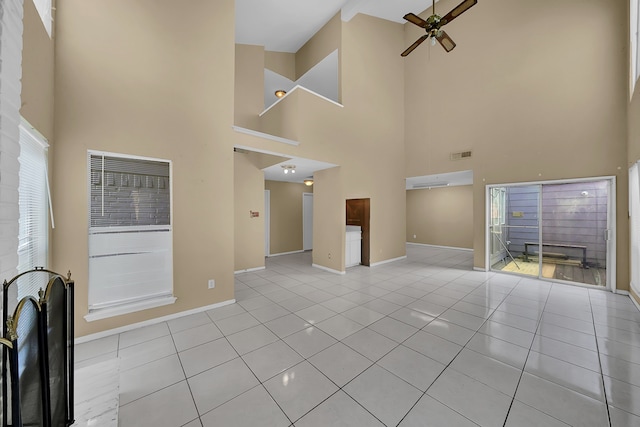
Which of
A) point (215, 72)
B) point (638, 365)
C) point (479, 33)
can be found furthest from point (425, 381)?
point (479, 33)

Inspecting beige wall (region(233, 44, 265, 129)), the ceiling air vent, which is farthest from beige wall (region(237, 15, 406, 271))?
the ceiling air vent

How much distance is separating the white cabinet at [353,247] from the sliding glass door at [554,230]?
2.99 meters

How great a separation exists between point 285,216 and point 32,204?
577 cm

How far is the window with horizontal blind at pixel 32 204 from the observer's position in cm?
185

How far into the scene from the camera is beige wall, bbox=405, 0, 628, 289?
13.3 feet

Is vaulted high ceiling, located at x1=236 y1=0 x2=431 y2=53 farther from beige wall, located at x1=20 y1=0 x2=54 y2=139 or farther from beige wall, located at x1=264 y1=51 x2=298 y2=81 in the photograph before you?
beige wall, located at x1=20 y1=0 x2=54 y2=139

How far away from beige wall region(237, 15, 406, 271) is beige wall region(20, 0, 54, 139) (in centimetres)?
270

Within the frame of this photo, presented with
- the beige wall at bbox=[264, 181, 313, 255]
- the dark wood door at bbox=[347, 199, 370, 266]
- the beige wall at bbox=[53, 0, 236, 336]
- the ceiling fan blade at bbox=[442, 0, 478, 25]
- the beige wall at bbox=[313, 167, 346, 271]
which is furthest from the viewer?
the beige wall at bbox=[264, 181, 313, 255]

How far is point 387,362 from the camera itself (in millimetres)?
2227

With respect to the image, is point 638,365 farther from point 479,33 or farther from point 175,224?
point 479,33

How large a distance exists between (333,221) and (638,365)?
14.4 feet

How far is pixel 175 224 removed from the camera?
310 cm

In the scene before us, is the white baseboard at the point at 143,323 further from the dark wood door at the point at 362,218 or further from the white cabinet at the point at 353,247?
the dark wood door at the point at 362,218

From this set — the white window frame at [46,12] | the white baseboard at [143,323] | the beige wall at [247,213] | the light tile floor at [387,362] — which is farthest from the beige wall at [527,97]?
the white window frame at [46,12]
